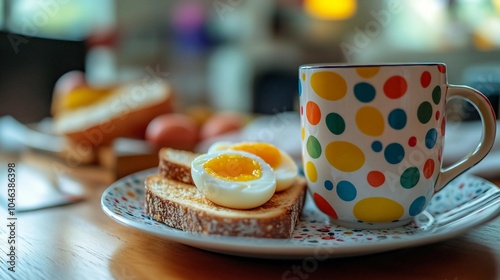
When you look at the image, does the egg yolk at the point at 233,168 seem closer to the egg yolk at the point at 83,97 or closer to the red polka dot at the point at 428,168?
the red polka dot at the point at 428,168

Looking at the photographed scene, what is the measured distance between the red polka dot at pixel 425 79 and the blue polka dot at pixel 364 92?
6 cm

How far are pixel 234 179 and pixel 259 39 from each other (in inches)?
166

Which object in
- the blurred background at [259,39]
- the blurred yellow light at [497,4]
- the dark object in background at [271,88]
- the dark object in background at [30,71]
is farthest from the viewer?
the dark object in background at [271,88]

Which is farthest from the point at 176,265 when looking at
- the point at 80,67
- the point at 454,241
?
the point at 80,67

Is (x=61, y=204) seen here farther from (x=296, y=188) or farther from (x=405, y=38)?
(x=405, y=38)

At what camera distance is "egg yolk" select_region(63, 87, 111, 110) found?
1.46 m

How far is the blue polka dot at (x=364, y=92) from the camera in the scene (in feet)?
1.81

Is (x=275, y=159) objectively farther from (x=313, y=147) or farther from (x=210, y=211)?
(x=210, y=211)

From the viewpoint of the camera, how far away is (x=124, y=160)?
1022mm

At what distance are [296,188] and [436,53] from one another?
3541 millimetres

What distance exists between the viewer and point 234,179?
0.57 metres

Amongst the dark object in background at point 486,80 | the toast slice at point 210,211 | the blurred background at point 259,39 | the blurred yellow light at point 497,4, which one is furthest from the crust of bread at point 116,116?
the blurred yellow light at point 497,4

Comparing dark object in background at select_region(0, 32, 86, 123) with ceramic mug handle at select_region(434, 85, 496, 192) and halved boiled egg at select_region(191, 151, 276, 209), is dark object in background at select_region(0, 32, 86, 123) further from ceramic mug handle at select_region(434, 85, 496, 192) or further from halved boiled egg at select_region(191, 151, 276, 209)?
ceramic mug handle at select_region(434, 85, 496, 192)

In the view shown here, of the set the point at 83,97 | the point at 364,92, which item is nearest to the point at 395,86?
the point at 364,92
